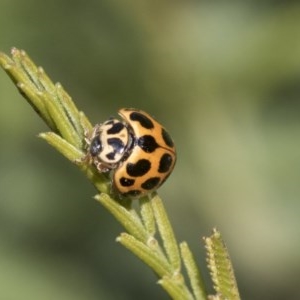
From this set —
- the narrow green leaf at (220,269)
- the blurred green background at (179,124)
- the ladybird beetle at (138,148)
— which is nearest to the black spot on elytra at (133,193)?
the ladybird beetle at (138,148)

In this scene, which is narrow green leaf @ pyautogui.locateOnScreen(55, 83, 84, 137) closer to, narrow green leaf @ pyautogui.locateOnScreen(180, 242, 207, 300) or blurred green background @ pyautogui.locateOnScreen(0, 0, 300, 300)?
narrow green leaf @ pyautogui.locateOnScreen(180, 242, 207, 300)

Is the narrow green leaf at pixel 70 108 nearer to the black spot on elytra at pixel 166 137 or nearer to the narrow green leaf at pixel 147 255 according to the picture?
the narrow green leaf at pixel 147 255

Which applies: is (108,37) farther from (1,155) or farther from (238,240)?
(238,240)

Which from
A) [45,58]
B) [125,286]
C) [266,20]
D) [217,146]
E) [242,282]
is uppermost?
[45,58]

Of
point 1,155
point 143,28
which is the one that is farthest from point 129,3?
point 1,155

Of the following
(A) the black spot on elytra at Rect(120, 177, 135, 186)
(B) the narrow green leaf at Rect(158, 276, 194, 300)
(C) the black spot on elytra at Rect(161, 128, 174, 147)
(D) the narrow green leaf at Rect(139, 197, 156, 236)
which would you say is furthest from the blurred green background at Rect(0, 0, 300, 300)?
(B) the narrow green leaf at Rect(158, 276, 194, 300)

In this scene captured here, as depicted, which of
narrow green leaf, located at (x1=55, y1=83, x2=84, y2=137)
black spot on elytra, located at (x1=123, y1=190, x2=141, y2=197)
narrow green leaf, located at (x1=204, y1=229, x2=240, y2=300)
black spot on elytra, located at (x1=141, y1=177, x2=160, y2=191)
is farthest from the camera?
black spot on elytra, located at (x1=141, y1=177, x2=160, y2=191)

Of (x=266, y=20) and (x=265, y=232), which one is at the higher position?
(x=266, y=20)
